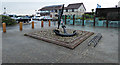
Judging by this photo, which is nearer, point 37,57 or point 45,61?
point 45,61

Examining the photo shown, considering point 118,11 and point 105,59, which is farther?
point 118,11

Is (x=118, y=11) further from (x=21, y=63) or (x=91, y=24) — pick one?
(x=21, y=63)

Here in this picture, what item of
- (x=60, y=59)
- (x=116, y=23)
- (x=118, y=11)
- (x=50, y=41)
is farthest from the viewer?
(x=118, y=11)

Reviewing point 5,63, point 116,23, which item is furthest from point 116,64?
point 116,23

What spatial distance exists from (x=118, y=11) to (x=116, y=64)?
14876 mm

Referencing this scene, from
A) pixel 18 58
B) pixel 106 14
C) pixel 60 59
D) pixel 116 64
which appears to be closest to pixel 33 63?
pixel 18 58

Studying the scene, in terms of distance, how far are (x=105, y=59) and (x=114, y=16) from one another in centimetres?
1417

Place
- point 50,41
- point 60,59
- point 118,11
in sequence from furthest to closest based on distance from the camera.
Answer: point 118,11 → point 50,41 → point 60,59

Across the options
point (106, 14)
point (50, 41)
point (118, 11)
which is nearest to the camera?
point (50, 41)

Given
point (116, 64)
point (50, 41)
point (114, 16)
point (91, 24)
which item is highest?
point (114, 16)

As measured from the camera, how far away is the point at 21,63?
10.7 feet

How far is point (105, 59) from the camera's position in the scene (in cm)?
363

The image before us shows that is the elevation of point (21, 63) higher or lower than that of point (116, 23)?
lower

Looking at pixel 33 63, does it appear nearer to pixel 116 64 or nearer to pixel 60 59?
pixel 60 59
